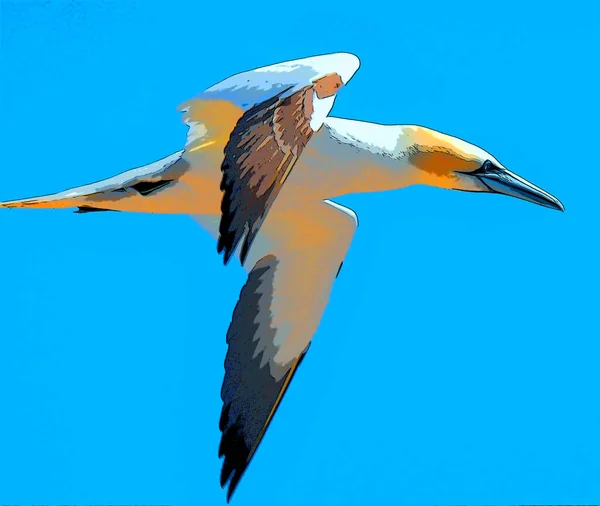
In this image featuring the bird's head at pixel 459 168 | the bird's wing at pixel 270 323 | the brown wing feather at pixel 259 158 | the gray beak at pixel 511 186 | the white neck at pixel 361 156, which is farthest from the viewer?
the bird's wing at pixel 270 323

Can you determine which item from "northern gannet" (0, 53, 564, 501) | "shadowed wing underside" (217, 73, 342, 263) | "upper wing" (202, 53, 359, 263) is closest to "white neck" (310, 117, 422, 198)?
"northern gannet" (0, 53, 564, 501)

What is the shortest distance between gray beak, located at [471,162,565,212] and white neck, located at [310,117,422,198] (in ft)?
1.92

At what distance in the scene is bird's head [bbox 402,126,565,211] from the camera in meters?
10.9

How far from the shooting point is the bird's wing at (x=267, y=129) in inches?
356

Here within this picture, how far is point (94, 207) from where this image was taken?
1109 cm

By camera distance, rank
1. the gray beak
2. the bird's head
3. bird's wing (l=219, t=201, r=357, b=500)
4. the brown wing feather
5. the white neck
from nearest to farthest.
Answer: the brown wing feather < the white neck < the bird's head < the gray beak < bird's wing (l=219, t=201, r=357, b=500)

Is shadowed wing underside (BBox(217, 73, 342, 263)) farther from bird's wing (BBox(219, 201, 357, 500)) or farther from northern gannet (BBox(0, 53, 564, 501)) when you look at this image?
bird's wing (BBox(219, 201, 357, 500))

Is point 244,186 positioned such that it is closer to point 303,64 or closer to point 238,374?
point 303,64

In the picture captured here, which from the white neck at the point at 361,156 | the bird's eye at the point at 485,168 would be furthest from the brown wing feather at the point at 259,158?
the bird's eye at the point at 485,168

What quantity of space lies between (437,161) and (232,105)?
165cm

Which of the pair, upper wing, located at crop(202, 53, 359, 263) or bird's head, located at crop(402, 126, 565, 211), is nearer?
upper wing, located at crop(202, 53, 359, 263)

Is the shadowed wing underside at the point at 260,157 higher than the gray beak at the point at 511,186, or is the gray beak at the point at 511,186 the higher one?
the gray beak at the point at 511,186

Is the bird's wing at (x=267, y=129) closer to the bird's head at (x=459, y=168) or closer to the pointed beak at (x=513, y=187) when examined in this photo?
the bird's head at (x=459, y=168)

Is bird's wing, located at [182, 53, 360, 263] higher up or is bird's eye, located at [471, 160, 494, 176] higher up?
bird's eye, located at [471, 160, 494, 176]
